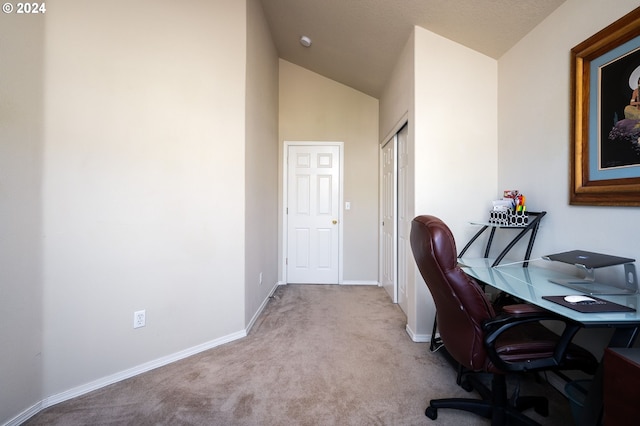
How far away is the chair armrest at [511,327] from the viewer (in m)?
1.05

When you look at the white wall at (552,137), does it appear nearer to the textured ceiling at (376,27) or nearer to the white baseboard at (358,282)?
the textured ceiling at (376,27)

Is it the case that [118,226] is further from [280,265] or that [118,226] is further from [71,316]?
[280,265]

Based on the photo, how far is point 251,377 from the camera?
Result: 171 centimetres

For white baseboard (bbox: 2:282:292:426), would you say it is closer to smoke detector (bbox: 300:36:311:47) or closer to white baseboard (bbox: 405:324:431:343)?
white baseboard (bbox: 405:324:431:343)

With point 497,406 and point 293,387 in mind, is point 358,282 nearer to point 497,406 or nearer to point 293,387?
point 293,387

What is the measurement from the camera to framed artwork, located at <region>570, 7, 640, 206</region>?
1252mm

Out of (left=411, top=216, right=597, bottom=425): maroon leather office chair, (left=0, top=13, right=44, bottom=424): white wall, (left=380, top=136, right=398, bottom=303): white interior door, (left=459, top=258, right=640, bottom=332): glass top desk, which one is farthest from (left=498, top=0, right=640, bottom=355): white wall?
(left=0, top=13, right=44, bottom=424): white wall

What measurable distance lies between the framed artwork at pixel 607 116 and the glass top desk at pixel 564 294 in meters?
0.47

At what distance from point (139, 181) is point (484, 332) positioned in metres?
2.11

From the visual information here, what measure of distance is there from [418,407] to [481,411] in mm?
312

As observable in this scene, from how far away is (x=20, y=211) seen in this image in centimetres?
136

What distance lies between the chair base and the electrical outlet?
180cm

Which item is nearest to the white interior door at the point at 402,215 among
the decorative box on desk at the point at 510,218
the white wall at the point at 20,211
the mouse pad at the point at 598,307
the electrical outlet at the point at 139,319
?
the decorative box on desk at the point at 510,218

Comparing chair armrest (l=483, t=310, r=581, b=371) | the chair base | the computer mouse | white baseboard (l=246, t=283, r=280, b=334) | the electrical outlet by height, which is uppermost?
the computer mouse
